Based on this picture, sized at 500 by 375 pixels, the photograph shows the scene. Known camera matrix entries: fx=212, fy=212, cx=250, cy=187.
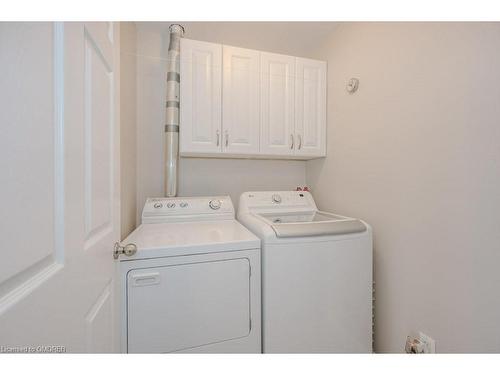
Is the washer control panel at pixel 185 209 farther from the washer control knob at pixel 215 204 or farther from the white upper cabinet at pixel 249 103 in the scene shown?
the white upper cabinet at pixel 249 103

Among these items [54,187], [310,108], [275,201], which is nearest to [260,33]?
[310,108]

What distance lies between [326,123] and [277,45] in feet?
2.98

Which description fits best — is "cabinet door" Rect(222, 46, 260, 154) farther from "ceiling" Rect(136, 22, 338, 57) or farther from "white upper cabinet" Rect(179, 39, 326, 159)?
"ceiling" Rect(136, 22, 338, 57)

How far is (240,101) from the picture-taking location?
1.75m

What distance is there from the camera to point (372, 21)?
4.77 ft

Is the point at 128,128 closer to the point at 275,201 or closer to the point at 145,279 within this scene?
the point at 145,279

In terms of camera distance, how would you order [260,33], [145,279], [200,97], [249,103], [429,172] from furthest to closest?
[260,33]
[249,103]
[200,97]
[429,172]
[145,279]

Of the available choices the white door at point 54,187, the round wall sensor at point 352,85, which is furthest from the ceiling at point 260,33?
the white door at point 54,187

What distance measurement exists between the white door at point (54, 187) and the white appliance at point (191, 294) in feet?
0.94

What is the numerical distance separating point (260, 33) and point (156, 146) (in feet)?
4.47

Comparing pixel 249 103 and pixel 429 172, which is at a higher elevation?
pixel 249 103

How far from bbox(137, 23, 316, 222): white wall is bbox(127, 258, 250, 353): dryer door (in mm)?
1018
